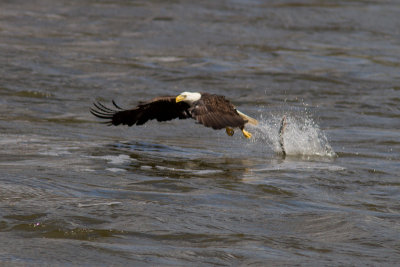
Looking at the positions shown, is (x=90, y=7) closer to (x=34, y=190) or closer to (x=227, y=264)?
(x=34, y=190)

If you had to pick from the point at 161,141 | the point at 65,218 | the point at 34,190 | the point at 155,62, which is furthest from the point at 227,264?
the point at 155,62

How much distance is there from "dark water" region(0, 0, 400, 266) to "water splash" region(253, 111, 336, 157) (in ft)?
0.11

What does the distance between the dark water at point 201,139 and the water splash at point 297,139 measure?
0.03m

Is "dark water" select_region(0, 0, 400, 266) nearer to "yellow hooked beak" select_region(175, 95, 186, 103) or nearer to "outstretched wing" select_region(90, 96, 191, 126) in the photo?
"outstretched wing" select_region(90, 96, 191, 126)

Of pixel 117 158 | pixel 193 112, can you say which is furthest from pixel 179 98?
pixel 117 158

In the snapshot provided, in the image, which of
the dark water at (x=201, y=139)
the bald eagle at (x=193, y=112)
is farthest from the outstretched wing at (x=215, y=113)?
the dark water at (x=201, y=139)

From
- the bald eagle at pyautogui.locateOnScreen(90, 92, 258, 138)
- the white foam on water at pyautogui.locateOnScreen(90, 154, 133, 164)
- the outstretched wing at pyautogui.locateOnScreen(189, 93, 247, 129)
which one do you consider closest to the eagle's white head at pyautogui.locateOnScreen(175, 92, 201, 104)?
the bald eagle at pyautogui.locateOnScreen(90, 92, 258, 138)

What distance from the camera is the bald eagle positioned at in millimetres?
8659

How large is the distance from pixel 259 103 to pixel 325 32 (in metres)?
6.10

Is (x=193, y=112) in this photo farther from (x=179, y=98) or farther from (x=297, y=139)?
(x=297, y=139)

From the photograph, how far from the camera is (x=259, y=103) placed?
1302 cm

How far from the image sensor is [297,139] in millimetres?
9789

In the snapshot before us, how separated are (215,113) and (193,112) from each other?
22 cm

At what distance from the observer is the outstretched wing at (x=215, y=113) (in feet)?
28.1
